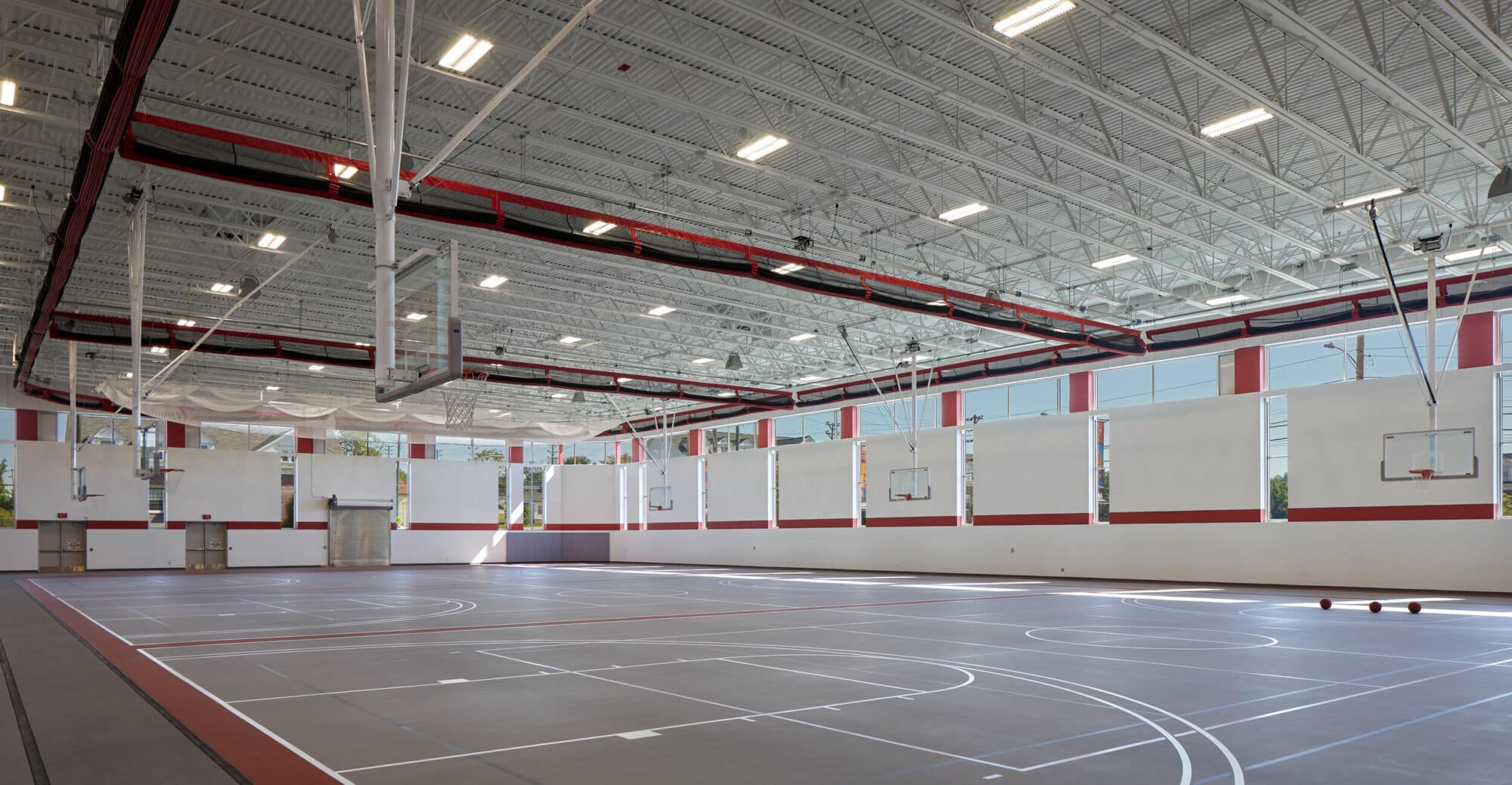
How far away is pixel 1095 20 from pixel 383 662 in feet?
52.4

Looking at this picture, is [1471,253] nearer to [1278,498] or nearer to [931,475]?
[1278,498]

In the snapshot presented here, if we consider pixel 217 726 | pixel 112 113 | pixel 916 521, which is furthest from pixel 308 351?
pixel 217 726

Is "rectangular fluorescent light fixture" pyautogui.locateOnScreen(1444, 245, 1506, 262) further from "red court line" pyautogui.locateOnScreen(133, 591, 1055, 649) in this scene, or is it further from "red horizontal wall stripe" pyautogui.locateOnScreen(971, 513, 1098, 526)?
"red horizontal wall stripe" pyautogui.locateOnScreen(971, 513, 1098, 526)

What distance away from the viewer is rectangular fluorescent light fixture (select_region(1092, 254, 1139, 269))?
98.9ft

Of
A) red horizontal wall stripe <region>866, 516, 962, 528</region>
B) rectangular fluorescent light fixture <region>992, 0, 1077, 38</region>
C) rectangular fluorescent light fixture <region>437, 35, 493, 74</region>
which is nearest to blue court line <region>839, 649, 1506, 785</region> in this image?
rectangular fluorescent light fixture <region>992, 0, 1077, 38</region>

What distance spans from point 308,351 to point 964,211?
26.0 meters

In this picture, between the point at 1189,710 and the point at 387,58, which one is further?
the point at 387,58

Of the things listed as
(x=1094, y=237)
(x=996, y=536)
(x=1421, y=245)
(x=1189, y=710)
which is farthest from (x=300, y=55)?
(x=996, y=536)

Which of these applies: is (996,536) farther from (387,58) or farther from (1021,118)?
(387,58)

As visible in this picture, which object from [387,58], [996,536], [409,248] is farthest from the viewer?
[996,536]

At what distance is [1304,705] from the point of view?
33.9ft

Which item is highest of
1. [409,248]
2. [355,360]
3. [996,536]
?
[409,248]

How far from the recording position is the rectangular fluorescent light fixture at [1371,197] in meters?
21.7

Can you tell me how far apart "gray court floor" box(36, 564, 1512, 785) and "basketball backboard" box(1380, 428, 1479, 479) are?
413 centimetres
